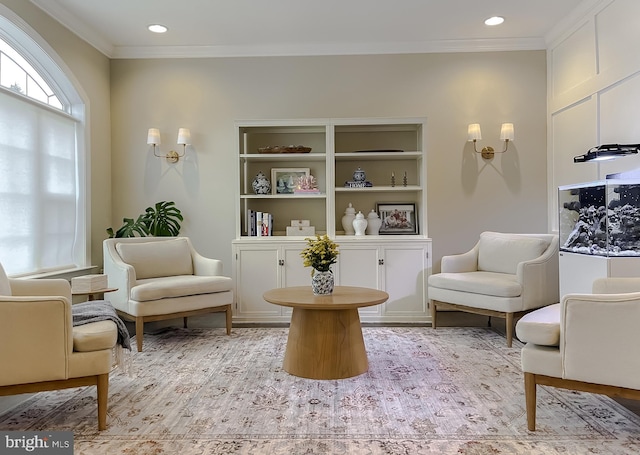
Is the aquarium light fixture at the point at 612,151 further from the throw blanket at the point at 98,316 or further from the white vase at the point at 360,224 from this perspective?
the throw blanket at the point at 98,316

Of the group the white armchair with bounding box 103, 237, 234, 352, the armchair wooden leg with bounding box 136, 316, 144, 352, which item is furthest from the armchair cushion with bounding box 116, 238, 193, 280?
the armchair wooden leg with bounding box 136, 316, 144, 352

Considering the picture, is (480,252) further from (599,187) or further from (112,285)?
(112,285)

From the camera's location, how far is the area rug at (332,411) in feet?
6.34

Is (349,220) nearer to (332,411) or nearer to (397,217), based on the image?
(397,217)

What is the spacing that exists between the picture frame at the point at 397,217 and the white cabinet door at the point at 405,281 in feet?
1.26

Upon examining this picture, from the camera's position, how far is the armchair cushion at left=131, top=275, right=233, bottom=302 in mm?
3402

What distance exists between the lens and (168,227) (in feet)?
14.5

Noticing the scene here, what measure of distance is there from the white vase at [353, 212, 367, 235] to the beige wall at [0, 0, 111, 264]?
2.58 m

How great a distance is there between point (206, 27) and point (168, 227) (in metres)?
1.97

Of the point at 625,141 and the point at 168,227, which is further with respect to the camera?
the point at 168,227

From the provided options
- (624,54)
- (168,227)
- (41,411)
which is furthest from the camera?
(168,227)

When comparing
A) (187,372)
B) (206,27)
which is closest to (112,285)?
(187,372)

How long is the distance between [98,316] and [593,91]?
405cm

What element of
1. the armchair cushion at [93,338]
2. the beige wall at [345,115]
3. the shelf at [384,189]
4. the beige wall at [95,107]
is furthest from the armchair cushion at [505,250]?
the beige wall at [95,107]
